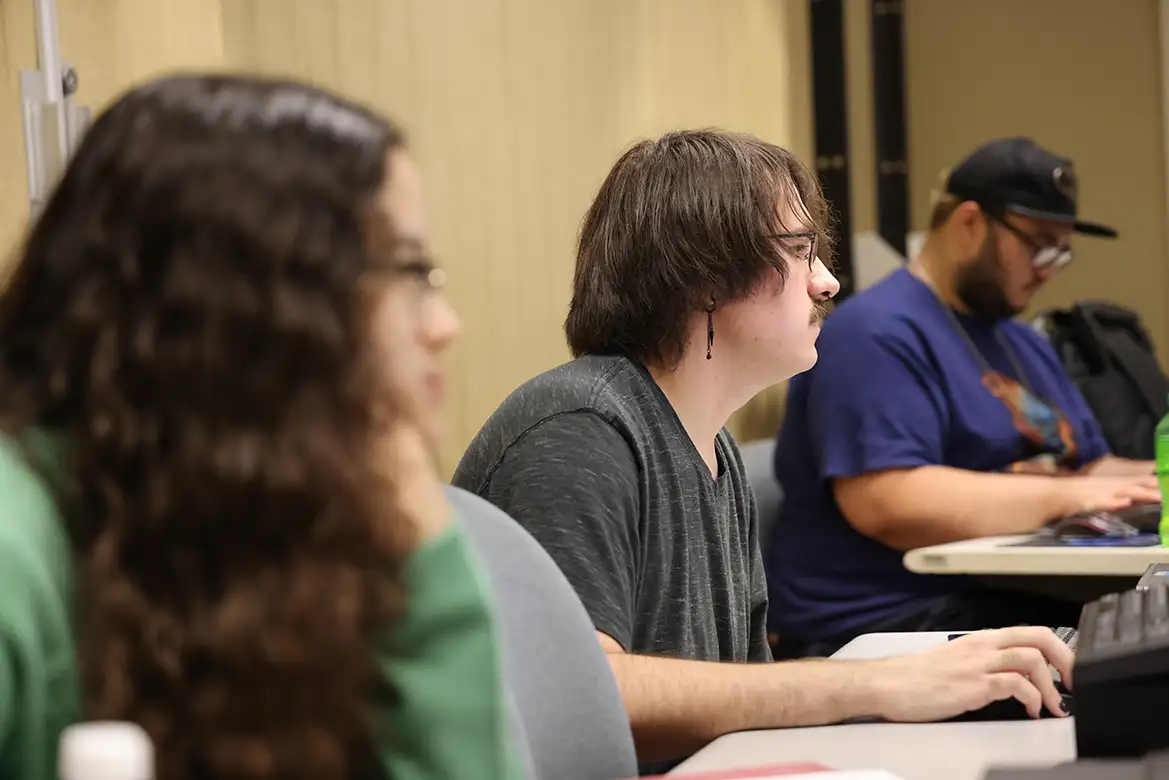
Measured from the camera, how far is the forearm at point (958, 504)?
2.39 metres

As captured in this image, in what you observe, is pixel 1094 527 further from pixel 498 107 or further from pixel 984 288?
→ pixel 498 107

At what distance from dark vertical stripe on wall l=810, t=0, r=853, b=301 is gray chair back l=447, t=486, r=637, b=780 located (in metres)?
2.85

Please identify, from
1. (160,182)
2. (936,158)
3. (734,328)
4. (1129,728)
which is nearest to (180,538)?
(160,182)

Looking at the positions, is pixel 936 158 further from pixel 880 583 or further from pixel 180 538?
pixel 180 538

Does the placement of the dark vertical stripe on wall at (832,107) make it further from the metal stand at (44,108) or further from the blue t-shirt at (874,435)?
the metal stand at (44,108)

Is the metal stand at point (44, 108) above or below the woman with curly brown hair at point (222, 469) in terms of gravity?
above

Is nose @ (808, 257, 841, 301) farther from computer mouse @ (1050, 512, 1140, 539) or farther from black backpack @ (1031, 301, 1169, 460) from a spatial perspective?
black backpack @ (1031, 301, 1169, 460)

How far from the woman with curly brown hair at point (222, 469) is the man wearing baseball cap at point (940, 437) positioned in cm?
183

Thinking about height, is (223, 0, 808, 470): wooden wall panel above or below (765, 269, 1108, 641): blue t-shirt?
above

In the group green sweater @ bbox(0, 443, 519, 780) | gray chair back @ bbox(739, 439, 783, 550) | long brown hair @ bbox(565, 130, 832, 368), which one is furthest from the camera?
gray chair back @ bbox(739, 439, 783, 550)

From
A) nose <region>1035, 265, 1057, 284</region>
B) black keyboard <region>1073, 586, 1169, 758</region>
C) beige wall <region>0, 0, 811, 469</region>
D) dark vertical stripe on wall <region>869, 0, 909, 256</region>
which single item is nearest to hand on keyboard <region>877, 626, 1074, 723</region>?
black keyboard <region>1073, 586, 1169, 758</region>

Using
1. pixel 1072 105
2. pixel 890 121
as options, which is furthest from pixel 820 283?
pixel 1072 105

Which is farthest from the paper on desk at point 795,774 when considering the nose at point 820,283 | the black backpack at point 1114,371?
the black backpack at point 1114,371

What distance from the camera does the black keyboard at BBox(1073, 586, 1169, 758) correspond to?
0.92 metres
